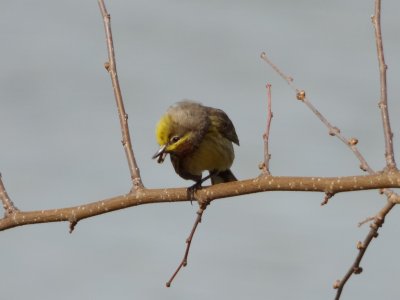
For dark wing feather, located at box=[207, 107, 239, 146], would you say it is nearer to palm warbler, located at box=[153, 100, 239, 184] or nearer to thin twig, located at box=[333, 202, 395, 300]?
palm warbler, located at box=[153, 100, 239, 184]

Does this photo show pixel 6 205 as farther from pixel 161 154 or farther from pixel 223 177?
pixel 223 177

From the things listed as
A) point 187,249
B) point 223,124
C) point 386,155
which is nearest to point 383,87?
point 386,155

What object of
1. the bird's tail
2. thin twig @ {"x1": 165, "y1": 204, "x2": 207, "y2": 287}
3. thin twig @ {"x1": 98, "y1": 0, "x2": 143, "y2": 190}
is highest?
thin twig @ {"x1": 98, "y1": 0, "x2": 143, "y2": 190}

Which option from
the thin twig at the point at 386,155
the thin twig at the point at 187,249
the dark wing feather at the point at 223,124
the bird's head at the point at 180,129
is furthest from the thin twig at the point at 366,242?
the dark wing feather at the point at 223,124

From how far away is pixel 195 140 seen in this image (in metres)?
6.40

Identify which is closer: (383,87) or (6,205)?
(383,87)

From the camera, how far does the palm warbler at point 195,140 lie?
20.5 ft

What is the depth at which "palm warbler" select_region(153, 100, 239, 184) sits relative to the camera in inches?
246

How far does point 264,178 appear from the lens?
13.6 ft

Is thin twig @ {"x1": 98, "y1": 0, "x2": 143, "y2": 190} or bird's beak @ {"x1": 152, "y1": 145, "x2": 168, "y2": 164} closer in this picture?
thin twig @ {"x1": 98, "y1": 0, "x2": 143, "y2": 190}

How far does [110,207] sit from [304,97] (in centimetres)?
115

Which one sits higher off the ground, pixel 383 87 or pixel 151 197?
pixel 383 87

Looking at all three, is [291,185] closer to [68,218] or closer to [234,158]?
[68,218]

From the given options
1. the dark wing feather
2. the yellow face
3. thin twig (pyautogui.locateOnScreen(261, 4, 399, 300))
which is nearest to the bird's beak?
the yellow face
